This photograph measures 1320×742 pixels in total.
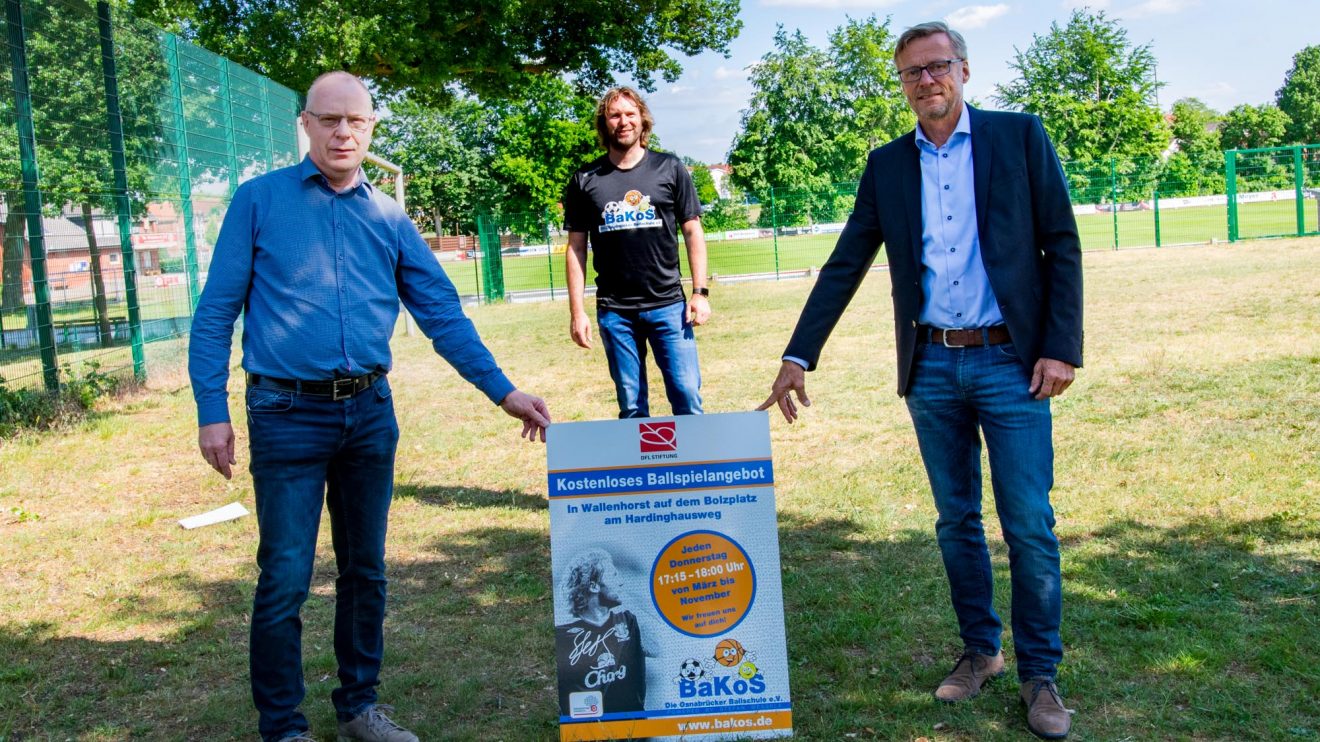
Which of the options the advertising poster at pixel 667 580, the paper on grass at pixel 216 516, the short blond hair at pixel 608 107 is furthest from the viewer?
the paper on grass at pixel 216 516

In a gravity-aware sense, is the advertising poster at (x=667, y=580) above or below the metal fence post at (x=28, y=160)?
below

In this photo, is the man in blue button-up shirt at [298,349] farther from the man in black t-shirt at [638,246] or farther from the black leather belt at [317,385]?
the man in black t-shirt at [638,246]

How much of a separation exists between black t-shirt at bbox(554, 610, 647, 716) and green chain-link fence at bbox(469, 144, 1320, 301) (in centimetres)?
2237

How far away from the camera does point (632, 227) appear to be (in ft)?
17.1

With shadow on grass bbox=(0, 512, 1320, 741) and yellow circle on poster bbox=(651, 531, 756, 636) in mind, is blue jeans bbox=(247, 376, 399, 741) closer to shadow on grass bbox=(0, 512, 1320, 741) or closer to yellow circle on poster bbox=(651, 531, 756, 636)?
shadow on grass bbox=(0, 512, 1320, 741)

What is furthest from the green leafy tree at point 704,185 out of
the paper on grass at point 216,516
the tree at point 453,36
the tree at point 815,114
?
the paper on grass at point 216,516

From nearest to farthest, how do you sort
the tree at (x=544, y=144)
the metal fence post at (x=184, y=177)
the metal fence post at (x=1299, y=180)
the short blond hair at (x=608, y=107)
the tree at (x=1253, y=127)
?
the short blond hair at (x=608, y=107), the metal fence post at (x=184, y=177), the metal fence post at (x=1299, y=180), the tree at (x=544, y=144), the tree at (x=1253, y=127)

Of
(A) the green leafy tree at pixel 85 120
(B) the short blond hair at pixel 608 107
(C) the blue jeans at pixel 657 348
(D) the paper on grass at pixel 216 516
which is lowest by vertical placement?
(D) the paper on grass at pixel 216 516

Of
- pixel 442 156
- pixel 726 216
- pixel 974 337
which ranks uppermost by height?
pixel 442 156

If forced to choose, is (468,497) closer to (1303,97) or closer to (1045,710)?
(1045,710)

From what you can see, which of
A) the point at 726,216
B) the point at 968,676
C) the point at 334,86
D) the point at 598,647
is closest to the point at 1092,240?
the point at 726,216

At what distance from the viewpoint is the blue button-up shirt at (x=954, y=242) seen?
3328 millimetres

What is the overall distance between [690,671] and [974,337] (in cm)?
132

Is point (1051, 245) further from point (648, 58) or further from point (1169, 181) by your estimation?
point (1169, 181)
